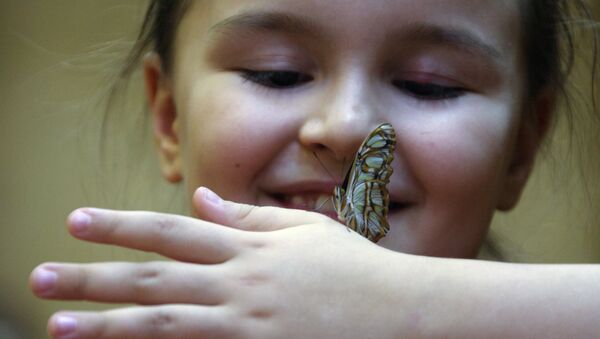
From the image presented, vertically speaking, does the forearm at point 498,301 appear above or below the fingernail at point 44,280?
below

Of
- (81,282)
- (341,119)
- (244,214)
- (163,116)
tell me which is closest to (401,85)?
(341,119)

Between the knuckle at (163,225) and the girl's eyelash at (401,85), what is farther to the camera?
the girl's eyelash at (401,85)

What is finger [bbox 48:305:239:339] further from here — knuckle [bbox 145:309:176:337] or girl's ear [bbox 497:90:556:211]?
girl's ear [bbox 497:90:556:211]

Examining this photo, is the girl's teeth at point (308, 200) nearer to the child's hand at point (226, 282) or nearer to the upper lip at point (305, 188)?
the upper lip at point (305, 188)

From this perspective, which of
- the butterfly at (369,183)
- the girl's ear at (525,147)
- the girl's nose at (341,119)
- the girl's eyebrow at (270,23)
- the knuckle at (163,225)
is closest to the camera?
the knuckle at (163,225)

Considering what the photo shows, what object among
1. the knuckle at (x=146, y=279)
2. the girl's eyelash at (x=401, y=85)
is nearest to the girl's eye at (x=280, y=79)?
the girl's eyelash at (x=401, y=85)

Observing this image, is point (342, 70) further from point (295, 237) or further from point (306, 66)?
point (295, 237)

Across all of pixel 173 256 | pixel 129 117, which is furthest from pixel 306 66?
pixel 129 117

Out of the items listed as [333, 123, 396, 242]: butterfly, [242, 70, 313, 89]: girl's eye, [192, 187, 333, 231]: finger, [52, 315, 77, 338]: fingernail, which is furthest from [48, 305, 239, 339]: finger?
[242, 70, 313, 89]: girl's eye
